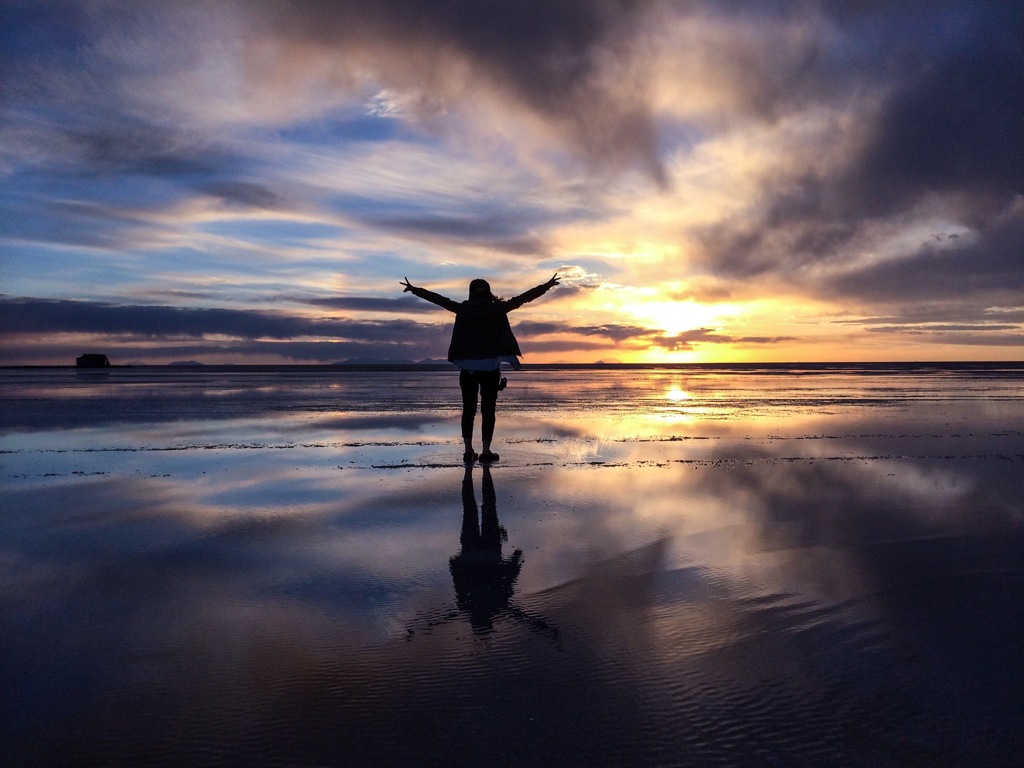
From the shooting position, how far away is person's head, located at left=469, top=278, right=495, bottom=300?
35.1ft

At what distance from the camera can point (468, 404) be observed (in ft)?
33.5

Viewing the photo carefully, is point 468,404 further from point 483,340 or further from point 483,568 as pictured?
point 483,568

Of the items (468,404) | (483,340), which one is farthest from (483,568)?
(483,340)

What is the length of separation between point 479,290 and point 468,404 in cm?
178

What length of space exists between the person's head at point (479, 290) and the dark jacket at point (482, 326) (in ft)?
0.32

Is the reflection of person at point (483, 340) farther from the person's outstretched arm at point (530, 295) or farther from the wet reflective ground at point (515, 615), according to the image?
the wet reflective ground at point (515, 615)

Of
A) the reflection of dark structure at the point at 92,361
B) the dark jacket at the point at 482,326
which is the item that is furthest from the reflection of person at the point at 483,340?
the reflection of dark structure at the point at 92,361

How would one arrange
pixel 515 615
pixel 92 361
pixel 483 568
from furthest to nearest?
1. pixel 92 361
2. pixel 483 568
3. pixel 515 615

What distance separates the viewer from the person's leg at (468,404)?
9867mm

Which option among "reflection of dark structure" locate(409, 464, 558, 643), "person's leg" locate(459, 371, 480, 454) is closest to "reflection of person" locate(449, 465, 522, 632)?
"reflection of dark structure" locate(409, 464, 558, 643)

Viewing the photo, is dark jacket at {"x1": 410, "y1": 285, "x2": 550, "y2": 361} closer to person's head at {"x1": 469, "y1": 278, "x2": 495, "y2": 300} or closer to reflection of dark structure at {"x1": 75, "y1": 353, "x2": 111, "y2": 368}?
person's head at {"x1": 469, "y1": 278, "x2": 495, "y2": 300}

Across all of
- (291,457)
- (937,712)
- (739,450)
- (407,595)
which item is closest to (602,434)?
(739,450)

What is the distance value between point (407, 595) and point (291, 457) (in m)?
6.54

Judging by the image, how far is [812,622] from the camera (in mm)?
3662
